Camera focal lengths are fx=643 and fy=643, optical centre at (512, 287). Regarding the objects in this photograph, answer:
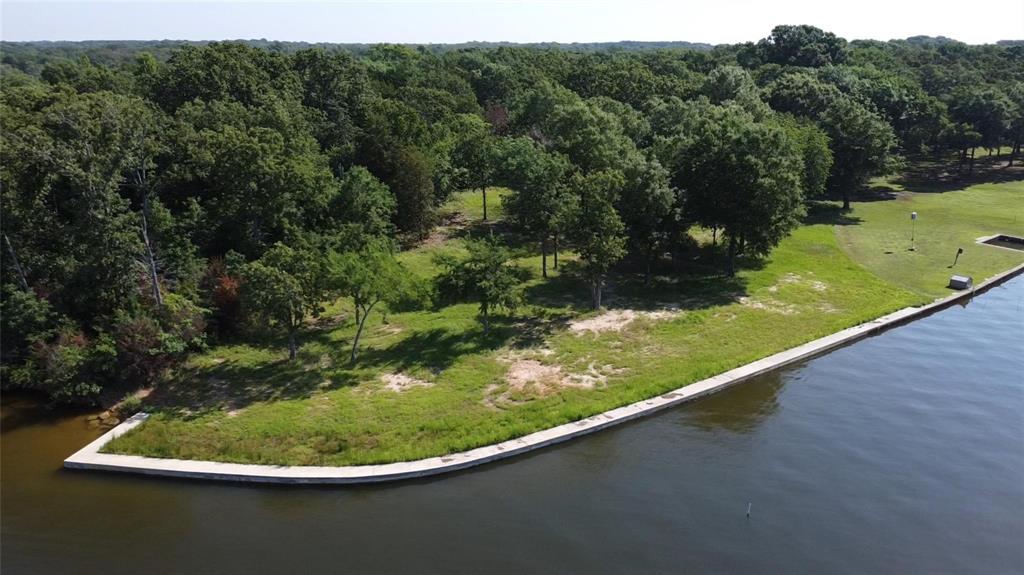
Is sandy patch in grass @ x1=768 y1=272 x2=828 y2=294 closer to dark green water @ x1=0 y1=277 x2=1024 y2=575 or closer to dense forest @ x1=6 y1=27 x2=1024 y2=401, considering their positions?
dense forest @ x1=6 y1=27 x2=1024 y2=401

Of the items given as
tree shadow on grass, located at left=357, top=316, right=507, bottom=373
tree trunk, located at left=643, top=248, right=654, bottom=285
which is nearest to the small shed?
tree trunk, located at left=643, top=248, right=654, bottom=285

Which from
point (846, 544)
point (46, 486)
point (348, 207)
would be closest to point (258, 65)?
point (348, 207)

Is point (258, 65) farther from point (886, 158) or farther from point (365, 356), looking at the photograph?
point (886, 158)

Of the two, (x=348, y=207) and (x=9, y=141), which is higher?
(x=9, y=141)

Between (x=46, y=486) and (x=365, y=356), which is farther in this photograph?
(x=365, y=356)

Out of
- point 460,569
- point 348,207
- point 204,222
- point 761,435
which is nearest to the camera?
point 460,569

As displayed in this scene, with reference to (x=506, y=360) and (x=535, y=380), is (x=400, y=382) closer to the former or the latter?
(x=506, y=360)

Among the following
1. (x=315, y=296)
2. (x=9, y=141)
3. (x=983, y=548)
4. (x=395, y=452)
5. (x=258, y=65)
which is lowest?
(x=983, y=548)

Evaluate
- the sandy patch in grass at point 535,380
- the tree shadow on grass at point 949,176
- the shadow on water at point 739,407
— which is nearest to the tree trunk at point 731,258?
the shadow on water at point 739,407
